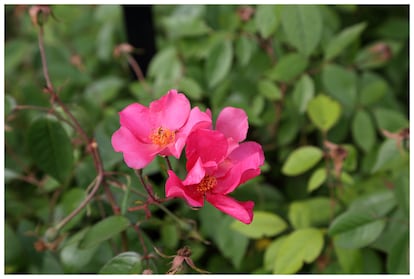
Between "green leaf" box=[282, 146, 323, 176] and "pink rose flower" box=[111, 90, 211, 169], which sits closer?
"pink rose flower" box=[111, 90, 211, 169]

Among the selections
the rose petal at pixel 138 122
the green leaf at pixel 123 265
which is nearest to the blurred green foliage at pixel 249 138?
the green leaf at pixel 123 265

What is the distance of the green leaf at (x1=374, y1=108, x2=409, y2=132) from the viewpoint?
48.1 inches

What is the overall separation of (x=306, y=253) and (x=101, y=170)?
36 centimetres

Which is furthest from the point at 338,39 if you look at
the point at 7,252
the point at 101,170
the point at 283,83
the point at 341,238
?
the point at 7,252

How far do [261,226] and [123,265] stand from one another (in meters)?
0.31

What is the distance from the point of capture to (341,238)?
3.19 ft

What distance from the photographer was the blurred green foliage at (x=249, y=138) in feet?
3.19

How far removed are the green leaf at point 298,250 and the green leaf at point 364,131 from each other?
26 centimetres

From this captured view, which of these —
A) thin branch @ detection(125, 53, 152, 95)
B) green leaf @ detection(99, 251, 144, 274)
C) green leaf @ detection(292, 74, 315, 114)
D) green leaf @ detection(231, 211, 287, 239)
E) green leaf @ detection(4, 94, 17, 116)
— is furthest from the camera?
thin branch @ detection(125, 53, 152, 95)

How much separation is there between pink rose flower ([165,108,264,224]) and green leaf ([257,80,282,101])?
0.53 m

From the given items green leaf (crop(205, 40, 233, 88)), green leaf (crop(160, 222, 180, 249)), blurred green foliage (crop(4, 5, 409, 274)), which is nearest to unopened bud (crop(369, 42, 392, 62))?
blurred green foliage (crop(4, 5, 409, 274))

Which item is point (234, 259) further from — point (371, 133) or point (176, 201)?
point (371, 133)

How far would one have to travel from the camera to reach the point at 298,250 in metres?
0.99

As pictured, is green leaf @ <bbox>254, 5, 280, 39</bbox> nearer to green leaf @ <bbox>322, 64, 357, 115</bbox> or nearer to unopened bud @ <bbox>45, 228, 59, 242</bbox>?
green leaf @ <bbox>322, 64, 357, 115</bbox>
